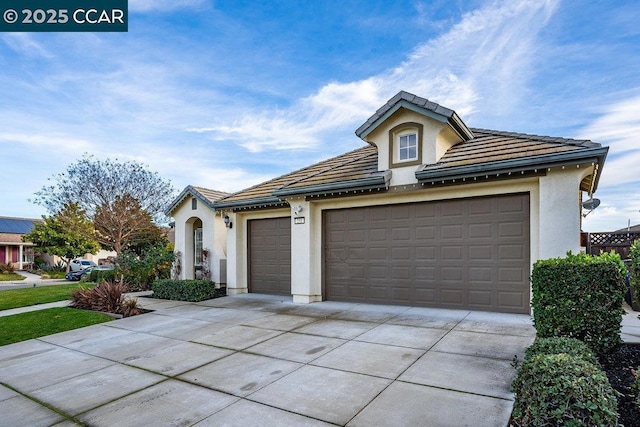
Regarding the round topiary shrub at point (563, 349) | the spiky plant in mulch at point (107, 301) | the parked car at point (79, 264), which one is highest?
the round topiary shrub at point (563, 349)

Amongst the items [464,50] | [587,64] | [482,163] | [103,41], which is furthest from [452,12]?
[103,41]

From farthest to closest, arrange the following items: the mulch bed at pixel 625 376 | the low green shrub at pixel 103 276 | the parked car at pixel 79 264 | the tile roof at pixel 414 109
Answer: the parked car at pixel 79 264, the low green shrub at pixel 103 276, the tile roof at pixel 414 109, the mulch bed at pixel 625 376

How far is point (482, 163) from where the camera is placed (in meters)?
7.58

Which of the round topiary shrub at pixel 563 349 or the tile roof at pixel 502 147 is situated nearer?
the round topiary shrub at pixel 563 349

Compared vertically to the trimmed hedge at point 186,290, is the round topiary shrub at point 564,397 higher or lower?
higher

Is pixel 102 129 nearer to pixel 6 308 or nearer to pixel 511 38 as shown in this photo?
pixel 6 308

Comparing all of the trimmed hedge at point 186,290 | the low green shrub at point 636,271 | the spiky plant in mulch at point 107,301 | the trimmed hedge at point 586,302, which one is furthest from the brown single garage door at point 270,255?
the low green shrub at point 636,271

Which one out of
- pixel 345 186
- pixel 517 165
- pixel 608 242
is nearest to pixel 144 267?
pixel 345 186

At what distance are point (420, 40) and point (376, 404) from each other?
1040 cm

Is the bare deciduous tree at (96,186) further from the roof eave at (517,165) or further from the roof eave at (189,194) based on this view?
the roof eave at (517,165)

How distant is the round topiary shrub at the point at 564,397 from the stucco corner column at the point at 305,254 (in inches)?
279

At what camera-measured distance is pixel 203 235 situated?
1355cm

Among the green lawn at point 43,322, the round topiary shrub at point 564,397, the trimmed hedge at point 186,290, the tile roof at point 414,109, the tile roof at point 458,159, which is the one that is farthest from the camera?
the trimmed hedge at point 186,290

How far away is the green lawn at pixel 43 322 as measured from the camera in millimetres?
7582
